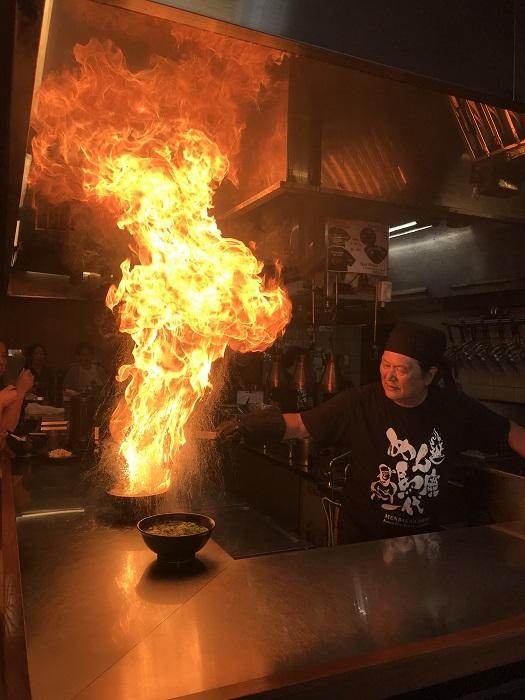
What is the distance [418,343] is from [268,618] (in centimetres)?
180

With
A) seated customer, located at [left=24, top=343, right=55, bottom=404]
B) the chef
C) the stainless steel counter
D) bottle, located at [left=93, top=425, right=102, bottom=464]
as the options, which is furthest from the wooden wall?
the stainless steel counter

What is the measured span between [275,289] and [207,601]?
320cm

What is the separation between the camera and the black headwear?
2.84m

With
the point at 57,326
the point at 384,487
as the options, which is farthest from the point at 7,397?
the point at 57,326

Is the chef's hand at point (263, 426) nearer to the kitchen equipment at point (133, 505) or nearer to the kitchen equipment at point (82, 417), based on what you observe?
the kitchen equipment at point (133, 505)

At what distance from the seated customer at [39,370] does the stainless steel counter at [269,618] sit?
815 cm

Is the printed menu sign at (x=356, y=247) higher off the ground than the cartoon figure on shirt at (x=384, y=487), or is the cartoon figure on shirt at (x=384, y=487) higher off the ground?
the printed menu sign at (x=356, y=247)

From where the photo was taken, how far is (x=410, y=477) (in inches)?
109

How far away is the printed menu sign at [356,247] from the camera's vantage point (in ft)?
12.3

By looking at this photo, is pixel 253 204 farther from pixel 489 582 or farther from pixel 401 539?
pixel 489 582

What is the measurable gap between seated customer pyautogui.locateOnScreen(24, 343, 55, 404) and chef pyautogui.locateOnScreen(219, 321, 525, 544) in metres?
7.60

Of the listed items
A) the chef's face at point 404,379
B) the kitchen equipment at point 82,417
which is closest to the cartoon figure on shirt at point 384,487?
the chef's face at point 404,379

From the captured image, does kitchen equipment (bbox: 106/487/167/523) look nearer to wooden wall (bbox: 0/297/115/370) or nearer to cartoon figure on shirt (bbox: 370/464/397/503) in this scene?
cartoon figure on shirt (bbox: 370/464/397/503)

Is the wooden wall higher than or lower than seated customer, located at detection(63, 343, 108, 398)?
higher
